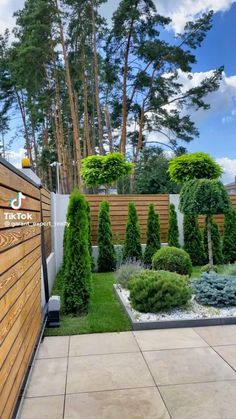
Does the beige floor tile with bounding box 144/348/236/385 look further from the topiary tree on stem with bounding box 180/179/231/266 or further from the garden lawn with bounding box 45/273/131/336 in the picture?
the topiary tree on stem with bounding box 180/179/231/266

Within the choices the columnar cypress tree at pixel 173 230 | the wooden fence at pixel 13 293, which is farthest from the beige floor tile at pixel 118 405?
the columnar cypress tree at pixel 173 230

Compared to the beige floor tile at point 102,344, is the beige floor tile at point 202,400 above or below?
above

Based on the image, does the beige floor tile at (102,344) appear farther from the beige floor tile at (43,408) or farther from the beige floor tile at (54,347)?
the beige floor tile at (43,408)

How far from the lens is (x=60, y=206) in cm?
790

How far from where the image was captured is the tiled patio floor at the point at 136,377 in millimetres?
2254

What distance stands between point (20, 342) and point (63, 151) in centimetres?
1494

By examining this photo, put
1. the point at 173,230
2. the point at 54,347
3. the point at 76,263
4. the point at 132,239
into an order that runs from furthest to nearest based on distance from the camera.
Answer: the point at 173,230
the point at 132,239
the point at 76,263
the point at 54,347

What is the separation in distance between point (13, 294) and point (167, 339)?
2.04m

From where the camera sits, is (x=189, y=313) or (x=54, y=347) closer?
(x=54, y=347)

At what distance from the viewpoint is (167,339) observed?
3.56m

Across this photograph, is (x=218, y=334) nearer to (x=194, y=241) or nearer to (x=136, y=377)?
(x=136, y=377)

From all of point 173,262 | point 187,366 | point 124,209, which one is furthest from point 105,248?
point 187,366

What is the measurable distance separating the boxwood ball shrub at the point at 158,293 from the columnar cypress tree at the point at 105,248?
321 cm

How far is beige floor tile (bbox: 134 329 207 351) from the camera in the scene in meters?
3.38
